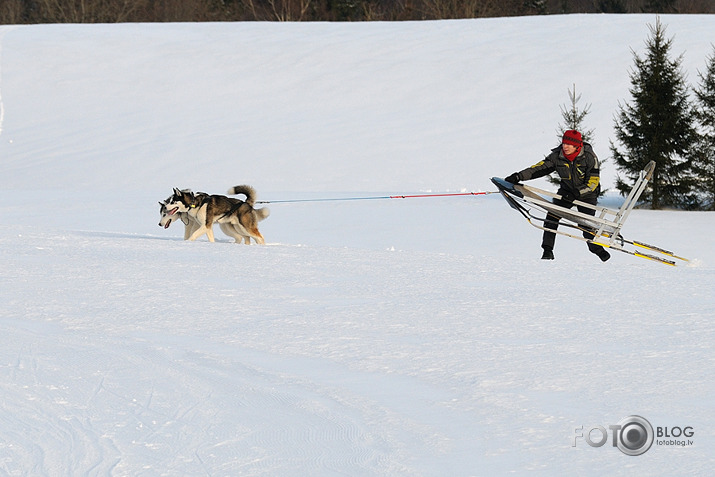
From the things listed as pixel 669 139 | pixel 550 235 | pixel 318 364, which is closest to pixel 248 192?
pixel 550 235

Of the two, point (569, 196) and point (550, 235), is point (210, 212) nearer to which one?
point (550, 235)

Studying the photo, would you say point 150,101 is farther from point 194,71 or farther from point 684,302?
point 684,302

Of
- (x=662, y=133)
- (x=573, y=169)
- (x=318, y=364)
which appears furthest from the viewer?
(x=662, y=133)

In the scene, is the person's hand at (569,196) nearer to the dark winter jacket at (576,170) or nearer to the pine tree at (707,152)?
the dark winter jacket at (576,170)

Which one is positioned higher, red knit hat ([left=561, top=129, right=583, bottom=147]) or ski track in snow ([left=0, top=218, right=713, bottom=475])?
red knit hat ([left=561, top=129, right=583, bottom=147])

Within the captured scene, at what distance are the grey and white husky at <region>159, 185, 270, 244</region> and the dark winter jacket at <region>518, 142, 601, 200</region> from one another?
2.80 metres

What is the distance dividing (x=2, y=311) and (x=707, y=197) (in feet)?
51.0

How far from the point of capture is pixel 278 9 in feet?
170

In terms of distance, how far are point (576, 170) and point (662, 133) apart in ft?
32.8

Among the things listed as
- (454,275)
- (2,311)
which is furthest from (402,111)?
(2,311)

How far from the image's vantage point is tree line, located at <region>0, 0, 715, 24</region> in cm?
4823

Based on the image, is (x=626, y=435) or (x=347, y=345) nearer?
(x=626, y=435)

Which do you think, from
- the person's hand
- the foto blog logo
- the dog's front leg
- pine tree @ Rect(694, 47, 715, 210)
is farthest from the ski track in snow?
→ pine tree @ Rect(694, 47, 715, 210)

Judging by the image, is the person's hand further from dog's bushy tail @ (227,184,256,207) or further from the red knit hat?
dog's bushy tail @ (227,184,256,207)
